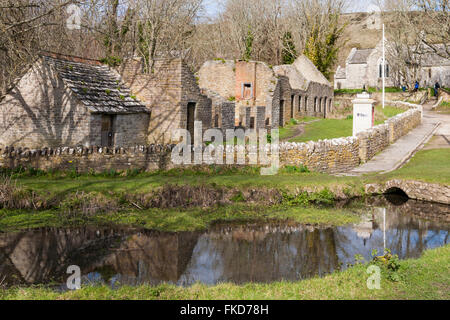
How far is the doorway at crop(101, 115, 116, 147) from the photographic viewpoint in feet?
68.4

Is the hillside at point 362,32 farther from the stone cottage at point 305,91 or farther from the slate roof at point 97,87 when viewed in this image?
the slate roof at point 97,87

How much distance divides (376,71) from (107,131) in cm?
6180

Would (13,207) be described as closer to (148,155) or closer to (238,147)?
(148,155)

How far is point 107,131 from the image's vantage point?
21.1 meters

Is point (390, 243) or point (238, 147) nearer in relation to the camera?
point (390, 243)

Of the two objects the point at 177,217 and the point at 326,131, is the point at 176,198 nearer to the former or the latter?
the point at 177,217

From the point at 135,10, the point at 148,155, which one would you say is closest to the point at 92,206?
the point at 148,155

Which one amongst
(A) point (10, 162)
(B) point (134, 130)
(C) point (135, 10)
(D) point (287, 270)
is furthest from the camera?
(C) point (135, 10)

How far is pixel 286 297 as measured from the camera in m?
6.77

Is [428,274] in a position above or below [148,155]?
below

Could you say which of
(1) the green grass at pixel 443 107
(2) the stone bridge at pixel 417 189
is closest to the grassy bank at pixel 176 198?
(2) the stone bridge at pixel 417 189

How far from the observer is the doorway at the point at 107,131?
20.9 m

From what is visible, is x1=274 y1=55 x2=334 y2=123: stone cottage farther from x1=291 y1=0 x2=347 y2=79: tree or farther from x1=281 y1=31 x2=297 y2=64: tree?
x1=281 y1=31 x2=297 y2=64: tree
